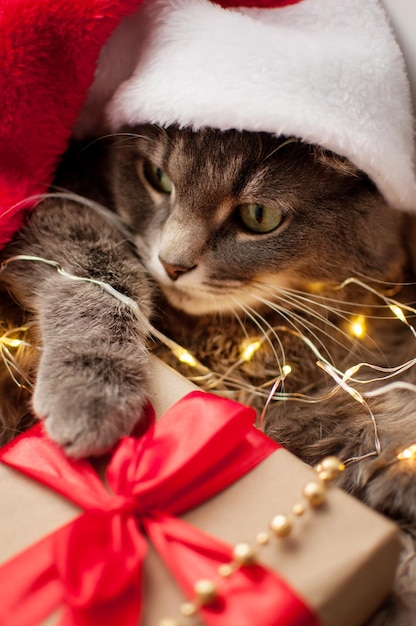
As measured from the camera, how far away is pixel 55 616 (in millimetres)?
603

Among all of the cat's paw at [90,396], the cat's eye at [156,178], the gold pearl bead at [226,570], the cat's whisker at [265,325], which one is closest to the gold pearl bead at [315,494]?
the gold pearl bead at [226,570]

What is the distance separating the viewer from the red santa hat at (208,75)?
84 centimetres

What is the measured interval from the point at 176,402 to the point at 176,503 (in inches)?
5.9

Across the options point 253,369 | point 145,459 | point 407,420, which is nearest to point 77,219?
point 253,369

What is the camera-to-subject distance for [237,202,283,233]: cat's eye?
95 cm

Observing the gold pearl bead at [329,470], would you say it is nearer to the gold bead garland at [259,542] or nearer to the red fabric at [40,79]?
the gold bead garland at [259,542]

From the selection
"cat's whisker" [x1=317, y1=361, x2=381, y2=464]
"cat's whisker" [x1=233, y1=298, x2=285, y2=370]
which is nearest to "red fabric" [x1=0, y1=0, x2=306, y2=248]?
"cat's whisker" [x1=233, y1=298, x2=285, y2=370]

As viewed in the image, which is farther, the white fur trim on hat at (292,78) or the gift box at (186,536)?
the white fur trim on hat at (292,78)

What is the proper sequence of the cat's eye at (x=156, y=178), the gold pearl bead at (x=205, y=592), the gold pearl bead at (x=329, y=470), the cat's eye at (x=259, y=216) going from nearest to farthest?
the gold pearl bead at (x=205, y=592)
the gold pearl bead at (x=329, y=470)
the cat's eye at (x=259, y=216)
the cat's eye at (x=156, y=178)

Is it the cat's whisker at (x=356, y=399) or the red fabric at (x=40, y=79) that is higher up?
the red fabric at (x=40, y=79)

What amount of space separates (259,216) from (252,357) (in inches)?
10.1

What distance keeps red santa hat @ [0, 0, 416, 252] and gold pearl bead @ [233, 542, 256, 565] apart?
21.4 inches

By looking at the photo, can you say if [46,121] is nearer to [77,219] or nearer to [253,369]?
[77,219]

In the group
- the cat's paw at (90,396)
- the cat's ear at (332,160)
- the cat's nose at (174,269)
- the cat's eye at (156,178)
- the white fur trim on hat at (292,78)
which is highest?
the white fur trim on hat at (292,78)
